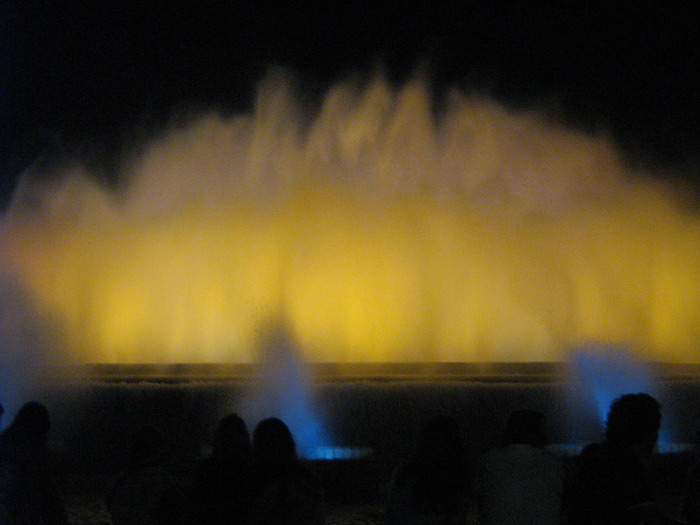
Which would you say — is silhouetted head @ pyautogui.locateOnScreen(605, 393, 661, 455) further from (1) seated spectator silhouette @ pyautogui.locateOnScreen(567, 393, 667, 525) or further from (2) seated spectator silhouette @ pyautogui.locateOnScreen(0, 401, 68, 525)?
(2) seated spectator silhouette @ pyautogui.locateOnScreen(0, 401, 68, 525)

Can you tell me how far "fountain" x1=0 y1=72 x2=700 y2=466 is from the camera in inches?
612

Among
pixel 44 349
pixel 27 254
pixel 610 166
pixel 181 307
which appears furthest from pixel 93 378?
pixel 610 166

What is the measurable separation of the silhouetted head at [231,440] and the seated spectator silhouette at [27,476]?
3.23ft

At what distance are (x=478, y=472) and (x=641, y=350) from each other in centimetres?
1247

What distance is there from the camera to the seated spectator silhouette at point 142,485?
358 cm

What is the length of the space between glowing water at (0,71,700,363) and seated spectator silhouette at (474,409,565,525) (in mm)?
10937

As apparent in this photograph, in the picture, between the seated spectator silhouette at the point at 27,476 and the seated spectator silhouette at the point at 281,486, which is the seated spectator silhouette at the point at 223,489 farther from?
the seated spectator silhouette at the point at 27,476

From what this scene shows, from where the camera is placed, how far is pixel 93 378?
9.79 metres

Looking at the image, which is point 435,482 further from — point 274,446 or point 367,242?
point 367,242

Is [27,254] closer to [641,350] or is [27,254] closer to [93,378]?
[93,378]

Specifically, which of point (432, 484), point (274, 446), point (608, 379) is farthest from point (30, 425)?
point (608, 379)

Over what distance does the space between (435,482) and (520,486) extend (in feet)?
1.13

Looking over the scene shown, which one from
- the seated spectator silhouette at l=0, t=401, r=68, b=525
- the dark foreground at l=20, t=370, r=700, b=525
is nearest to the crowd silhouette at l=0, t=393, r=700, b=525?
the seated spectator silhouette at l=0, t=401, r=68, b=525

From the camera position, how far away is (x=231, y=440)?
357 centimetres
